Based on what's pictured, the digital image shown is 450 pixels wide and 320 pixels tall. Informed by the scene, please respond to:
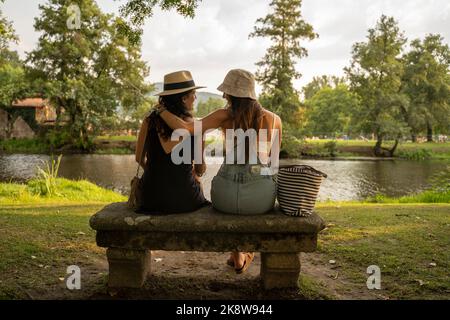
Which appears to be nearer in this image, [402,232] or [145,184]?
[145,184]

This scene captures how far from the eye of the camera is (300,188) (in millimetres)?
3637

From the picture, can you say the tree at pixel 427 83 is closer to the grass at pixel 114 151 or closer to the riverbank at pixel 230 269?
the grass at pixel 114 151

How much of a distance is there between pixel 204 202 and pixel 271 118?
3.52 ft

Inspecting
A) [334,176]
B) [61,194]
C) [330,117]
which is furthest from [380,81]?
[61,194]

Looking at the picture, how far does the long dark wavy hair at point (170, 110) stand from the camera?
3723mm

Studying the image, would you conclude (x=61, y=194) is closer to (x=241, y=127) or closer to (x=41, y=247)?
(x=41, y=247)

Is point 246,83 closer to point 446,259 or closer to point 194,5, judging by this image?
point 446,259

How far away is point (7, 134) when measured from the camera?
44.1 metres

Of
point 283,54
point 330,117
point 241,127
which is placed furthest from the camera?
point 330,117

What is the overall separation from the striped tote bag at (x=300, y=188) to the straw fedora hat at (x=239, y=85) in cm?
77

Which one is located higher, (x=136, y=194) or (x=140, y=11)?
(x=140, y=11)

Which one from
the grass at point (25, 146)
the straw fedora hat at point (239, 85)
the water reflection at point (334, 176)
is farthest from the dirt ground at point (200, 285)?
the grass at point (25, 146)

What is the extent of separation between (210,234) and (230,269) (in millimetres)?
1057
